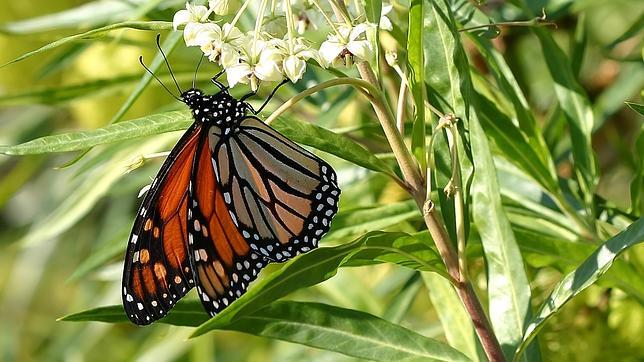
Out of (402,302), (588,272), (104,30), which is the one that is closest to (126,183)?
(402,302)

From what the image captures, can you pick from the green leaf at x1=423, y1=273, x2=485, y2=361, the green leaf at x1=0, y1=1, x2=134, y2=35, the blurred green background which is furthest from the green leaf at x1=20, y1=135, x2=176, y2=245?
the green leaf at x1=423, y1=273, x2=485, y2=361

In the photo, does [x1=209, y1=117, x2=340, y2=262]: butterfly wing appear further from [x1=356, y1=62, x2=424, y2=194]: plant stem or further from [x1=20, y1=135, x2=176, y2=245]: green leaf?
[x1=20, y1=135, x2=176, y2=245]: green leaf

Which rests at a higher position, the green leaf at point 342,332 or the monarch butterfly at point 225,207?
the monarch butterfly at point 225,207

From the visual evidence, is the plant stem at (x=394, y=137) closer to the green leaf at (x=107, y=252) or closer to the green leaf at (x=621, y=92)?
the green leaf at (x=107, y=252)

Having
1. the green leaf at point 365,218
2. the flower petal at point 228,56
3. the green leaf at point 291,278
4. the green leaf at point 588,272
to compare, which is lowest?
the green leaf at point 588,272

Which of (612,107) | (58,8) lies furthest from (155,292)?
(58,8)

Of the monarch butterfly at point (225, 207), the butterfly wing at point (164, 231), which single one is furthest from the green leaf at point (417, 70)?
the butterfly wing at point (164, 231)

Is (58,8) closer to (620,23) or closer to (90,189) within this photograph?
(90,189)

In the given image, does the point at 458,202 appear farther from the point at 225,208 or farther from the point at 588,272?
the point at 225,208
